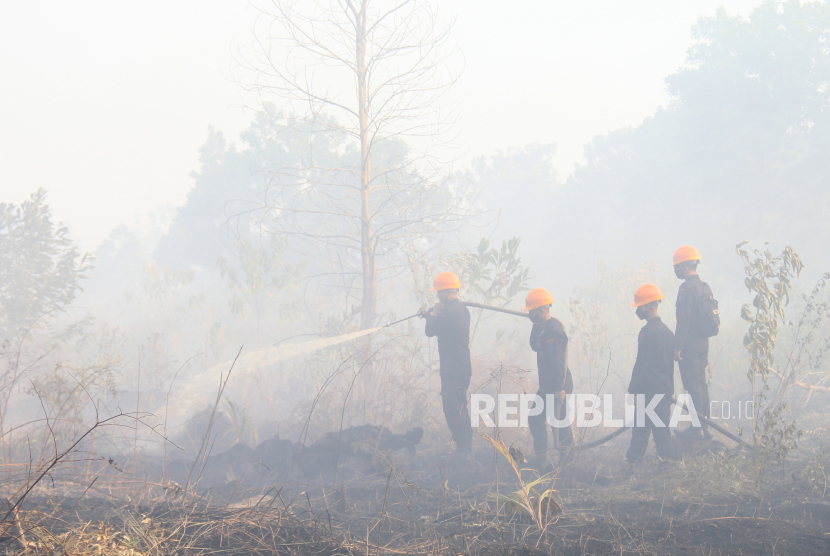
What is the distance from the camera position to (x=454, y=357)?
629cm

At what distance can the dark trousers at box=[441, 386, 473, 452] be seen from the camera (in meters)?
6.07

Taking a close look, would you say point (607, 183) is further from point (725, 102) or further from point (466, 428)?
point (466, 428)

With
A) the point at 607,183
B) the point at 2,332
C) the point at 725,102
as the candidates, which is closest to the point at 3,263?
the point at 2,332

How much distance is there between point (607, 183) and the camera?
3177 cm

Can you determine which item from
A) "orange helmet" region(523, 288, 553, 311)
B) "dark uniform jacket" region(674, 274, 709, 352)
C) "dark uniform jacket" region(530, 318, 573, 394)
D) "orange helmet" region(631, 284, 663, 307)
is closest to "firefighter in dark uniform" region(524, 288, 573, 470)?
"dark uniform jacket" region(530, 318, 573, 394)

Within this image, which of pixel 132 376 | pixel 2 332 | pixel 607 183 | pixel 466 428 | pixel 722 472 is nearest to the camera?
pixel 722 472

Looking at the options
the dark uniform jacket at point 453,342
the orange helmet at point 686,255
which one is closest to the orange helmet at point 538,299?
the dark uniform jacket at point 453,342

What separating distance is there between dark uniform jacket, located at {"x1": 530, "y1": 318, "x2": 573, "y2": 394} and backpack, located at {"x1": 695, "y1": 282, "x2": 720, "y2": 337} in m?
1.75

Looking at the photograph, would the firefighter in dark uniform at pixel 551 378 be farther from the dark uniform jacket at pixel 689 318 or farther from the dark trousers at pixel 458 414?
the dark uniform jacket at pixel 689 318

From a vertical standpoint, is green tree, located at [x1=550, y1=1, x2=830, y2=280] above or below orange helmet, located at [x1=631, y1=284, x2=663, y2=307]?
above

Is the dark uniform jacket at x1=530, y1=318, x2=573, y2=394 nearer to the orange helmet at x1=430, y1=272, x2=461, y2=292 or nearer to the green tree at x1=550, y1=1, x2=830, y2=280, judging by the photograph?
the orange helmet at x1=430, y1=272, x2=461, y2=292

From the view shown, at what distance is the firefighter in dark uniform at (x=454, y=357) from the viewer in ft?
20.2

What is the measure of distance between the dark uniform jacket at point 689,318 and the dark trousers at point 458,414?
2.73 meters

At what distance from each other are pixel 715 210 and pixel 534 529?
2208cm
